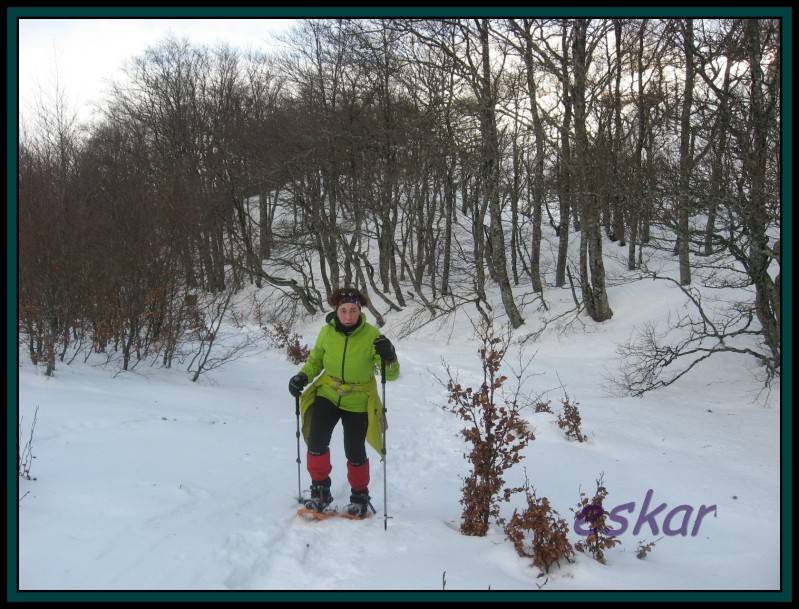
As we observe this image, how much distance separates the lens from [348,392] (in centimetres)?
459

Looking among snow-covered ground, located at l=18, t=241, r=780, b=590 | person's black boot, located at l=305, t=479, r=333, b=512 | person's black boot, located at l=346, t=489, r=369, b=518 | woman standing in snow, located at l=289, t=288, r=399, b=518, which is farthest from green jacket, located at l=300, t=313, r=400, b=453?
snow-covered ground, located at l=18, t=241, r=780, b=590

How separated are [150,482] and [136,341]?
5194mm

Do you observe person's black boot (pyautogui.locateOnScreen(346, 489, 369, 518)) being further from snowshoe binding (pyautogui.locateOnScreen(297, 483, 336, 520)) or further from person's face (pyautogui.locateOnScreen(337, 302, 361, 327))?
person's face (pyautogui.locateOnScreen(337, 302, 361, 327))

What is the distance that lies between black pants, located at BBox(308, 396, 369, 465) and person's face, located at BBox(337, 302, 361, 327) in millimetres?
672

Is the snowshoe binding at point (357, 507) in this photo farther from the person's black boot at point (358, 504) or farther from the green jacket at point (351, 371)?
the green jacket at point (351, 371)

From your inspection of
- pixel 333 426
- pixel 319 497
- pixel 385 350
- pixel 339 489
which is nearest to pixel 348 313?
pixel 385 350

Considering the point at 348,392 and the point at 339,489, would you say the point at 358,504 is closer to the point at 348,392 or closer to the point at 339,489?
the point at 339,489

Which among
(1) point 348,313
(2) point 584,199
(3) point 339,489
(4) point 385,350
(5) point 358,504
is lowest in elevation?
(3) point 339,489

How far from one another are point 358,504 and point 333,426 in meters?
0.66

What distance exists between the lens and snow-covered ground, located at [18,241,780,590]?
349cm

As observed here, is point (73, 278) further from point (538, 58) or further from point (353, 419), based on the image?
point (538, 58)

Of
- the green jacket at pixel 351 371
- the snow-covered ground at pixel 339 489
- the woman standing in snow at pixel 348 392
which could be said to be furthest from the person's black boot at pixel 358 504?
the green jacket at pixel 351 371

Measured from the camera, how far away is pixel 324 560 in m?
3.75

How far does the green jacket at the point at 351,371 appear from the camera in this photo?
4562 millimetres
